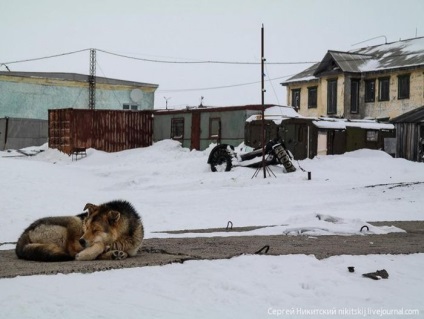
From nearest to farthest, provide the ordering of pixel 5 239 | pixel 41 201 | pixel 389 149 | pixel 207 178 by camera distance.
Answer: pixel 5 239, pixel 41 201, pixel 207 178, pixel 389 149

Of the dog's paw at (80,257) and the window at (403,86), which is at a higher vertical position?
the window at (403,86)

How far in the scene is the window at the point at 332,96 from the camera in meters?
38.9

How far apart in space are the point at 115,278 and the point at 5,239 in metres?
6.73

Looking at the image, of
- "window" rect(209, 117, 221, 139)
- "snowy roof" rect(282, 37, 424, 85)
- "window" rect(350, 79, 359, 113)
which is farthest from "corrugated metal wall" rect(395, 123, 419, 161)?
"window" rect(209, 117, 221, 139)

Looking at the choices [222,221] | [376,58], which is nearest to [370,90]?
[376,58]

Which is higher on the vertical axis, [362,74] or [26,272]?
[362,74]

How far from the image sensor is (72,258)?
604cm

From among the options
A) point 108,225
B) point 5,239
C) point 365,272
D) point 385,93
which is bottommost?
point 5,239

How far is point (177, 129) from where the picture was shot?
33.8 meters

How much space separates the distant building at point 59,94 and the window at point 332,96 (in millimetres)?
15231

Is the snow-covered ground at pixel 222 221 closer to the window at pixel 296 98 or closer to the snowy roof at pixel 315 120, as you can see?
the snowy roof at pixel 315 120

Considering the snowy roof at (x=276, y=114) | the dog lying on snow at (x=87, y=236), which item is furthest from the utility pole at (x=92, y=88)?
the dog lying on snow at (x=87, y=236)

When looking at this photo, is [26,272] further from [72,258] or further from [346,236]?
[346,236]

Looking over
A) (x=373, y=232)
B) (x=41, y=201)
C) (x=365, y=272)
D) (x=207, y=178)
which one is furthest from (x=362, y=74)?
(x=365, y=272)
